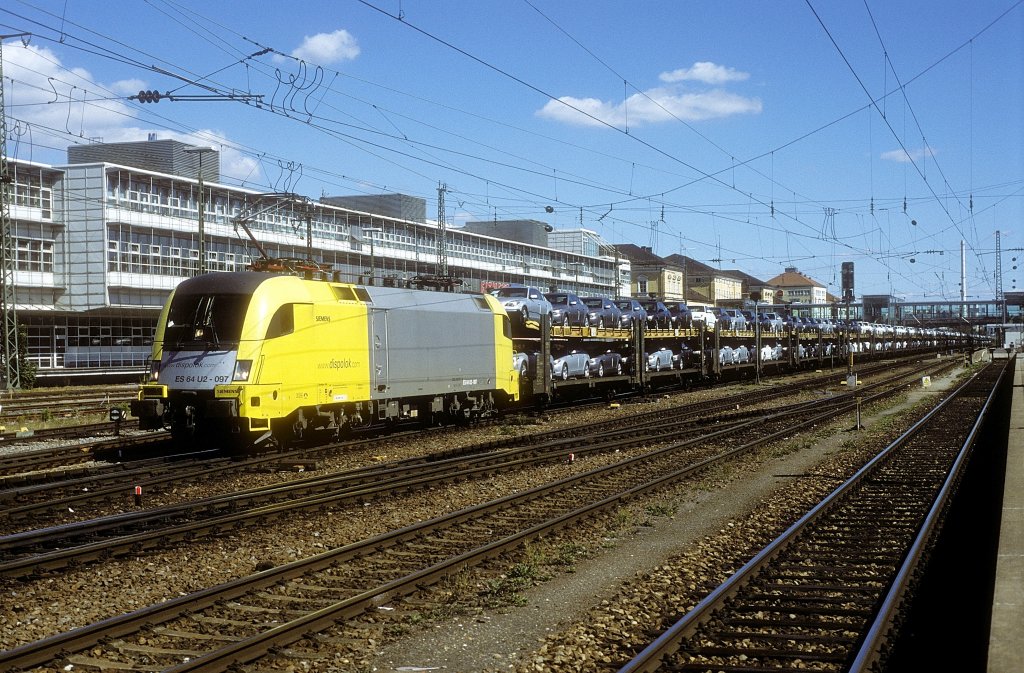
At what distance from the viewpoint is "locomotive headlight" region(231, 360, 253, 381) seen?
1628cm

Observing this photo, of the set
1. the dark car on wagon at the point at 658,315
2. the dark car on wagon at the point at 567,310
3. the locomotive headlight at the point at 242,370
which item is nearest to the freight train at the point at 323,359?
the locomotive headlight at the point at 242,370

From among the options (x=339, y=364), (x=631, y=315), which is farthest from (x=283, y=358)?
(x=631, y=315)

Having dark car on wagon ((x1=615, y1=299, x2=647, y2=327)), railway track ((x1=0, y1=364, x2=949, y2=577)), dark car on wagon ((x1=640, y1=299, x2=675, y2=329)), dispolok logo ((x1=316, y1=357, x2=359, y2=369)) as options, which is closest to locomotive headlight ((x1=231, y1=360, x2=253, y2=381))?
dispolok logo ((x1=316, y1=357, x2=359, y2=369))

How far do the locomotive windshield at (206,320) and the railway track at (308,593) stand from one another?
6312mm

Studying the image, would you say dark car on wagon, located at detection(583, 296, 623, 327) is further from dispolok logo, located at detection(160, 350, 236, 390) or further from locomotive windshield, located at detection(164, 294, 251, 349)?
dispolok logo, located at detection(160, 350, 236, 390)

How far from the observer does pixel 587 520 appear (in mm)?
12188

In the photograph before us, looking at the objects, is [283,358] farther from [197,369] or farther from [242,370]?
[197,369]

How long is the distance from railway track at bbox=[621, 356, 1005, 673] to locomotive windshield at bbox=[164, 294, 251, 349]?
9973 millimetres

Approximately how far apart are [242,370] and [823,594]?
35.3ft

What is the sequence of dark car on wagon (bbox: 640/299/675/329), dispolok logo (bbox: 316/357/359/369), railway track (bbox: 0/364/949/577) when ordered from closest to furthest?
railway track (bbox: 0/364/949/577), dispolok logo (bbox: 316/357/359/369), dark car on wagon (bbox: 640/299/675/329)

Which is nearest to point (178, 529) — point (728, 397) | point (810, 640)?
point (810, 640)

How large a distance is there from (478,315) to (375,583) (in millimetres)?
15096

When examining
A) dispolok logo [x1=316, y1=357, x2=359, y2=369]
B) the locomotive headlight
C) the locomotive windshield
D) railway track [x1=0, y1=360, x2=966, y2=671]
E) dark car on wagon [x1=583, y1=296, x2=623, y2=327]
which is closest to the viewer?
railway track [x1=0, y1=360, x2=966, y2=671]

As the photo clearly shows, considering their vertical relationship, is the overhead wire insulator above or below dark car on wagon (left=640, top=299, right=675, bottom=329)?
above
